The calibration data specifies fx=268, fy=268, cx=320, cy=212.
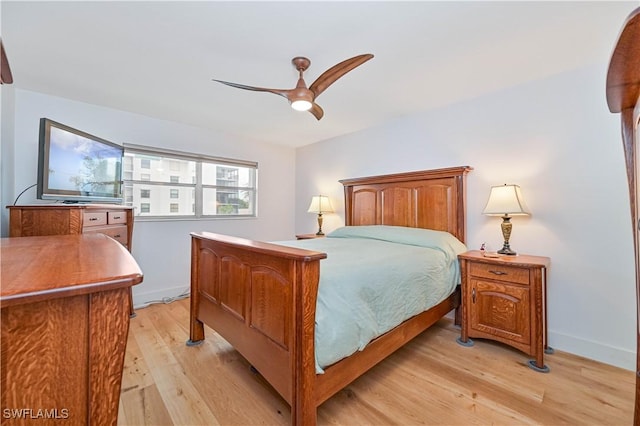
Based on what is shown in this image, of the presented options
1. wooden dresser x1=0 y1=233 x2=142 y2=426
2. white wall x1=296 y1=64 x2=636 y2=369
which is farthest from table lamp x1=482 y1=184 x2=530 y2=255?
wooden dresser x1=0 y1=233 x2=142 y2=426

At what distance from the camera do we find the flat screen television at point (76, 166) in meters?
2.10

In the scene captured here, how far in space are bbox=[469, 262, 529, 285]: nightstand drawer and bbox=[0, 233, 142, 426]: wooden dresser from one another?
2.42 metres

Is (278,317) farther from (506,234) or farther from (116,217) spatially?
(116,217)

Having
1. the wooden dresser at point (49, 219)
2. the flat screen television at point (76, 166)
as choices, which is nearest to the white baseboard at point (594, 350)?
the wooden dresser at point (49, 219)

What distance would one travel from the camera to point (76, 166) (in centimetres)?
236

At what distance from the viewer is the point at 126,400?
158cm

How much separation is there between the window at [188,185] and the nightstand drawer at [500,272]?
3.21 meters

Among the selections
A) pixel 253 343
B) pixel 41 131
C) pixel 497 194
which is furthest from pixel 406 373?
pixel 41 131

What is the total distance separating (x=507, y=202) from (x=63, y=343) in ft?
8.85

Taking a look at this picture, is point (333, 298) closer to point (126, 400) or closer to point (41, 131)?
point (126, 400)

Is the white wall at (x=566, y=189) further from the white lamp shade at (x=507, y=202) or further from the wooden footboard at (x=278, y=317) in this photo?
the wooden footboard at (x=278, y=317)

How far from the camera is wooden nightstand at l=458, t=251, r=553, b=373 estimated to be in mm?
1960

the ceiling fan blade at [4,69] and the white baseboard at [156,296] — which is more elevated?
the ceiling fan blade at [4,69]

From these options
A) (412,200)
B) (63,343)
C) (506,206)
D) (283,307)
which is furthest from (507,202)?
(63,343)
